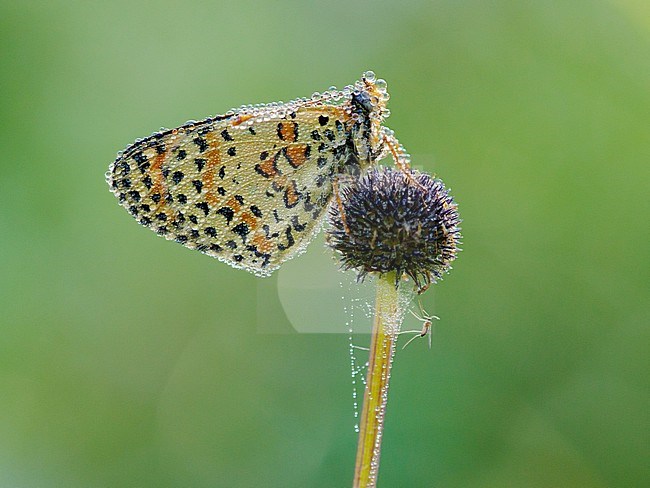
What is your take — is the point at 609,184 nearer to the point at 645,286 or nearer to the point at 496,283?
the point at 645,286

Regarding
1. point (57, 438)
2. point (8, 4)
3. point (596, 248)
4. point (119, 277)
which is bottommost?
point (57, 438)

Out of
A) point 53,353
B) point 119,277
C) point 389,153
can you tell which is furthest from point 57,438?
point 389,153

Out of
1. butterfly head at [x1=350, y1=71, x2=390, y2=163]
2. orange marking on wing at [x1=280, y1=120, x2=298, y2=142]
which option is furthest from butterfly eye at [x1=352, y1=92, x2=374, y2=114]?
orange marking on wing at [x1=280, y1=120, x2=298, y2=142]

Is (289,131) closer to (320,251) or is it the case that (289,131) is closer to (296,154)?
(296,154)

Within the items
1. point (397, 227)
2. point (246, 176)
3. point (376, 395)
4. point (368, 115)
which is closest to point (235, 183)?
point (246, 176)

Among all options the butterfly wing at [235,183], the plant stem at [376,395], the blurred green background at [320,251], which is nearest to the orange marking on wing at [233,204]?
the butterfly wing at [235,183]

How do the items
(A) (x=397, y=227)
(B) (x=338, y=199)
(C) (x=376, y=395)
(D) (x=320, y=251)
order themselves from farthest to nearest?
(D) (x=320, y=251)
(B) (x=338, y=199)
(A) (x=397, y=227)
(C) (x=376, y=395)

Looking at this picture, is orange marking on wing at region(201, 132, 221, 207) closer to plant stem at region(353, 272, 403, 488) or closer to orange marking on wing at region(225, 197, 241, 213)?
orange marking on wing at region(225, 197, 241, 213)
